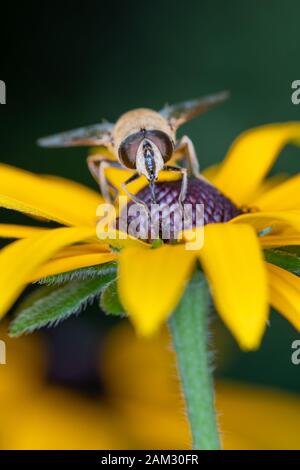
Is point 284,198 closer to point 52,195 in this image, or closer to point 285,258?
point 285,258

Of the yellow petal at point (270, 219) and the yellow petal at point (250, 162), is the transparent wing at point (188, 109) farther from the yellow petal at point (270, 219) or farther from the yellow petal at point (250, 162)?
the yellow petal at point (270, 219)

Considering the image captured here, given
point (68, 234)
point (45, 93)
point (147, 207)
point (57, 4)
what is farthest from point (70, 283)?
point (57, 4)

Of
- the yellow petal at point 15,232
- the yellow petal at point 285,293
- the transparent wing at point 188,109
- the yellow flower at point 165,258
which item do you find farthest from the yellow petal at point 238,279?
the transparent wing at point 188,109

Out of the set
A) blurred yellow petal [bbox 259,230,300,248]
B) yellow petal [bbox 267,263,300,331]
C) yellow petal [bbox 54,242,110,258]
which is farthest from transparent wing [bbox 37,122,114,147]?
yellow petal [bbox 267,263,300,331]

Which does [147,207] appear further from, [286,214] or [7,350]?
[7,350]

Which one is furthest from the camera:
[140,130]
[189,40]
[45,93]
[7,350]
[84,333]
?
[189,40]

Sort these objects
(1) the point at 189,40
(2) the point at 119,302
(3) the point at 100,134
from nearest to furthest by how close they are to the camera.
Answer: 1. (2) the point at 119,302
2. (3) the point at 100,134
3. (1) the point at 189,40

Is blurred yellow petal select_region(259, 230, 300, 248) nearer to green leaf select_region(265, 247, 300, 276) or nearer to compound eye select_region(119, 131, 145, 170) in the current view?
green leaf select_region(265, 247, 300, 276)

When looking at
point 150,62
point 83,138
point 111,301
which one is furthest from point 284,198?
point 150,62
